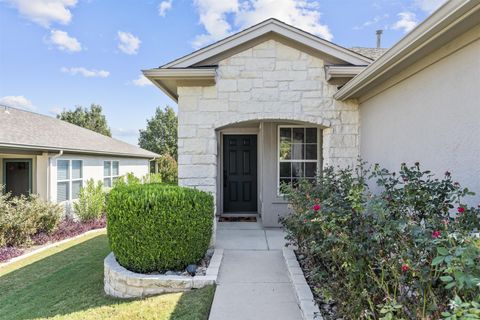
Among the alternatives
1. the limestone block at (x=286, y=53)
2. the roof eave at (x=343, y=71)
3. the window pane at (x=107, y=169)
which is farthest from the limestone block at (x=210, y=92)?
the window pane at (x=107, y=169)

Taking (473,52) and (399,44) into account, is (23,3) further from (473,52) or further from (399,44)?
(473,52)

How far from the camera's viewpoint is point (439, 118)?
126 inches

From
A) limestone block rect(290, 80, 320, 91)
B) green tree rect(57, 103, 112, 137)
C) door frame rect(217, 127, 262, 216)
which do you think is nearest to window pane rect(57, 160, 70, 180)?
door frame rect(217, 127, 262, 216)

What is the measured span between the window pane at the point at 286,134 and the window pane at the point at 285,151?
10cm

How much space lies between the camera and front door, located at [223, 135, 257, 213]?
8.91 metres

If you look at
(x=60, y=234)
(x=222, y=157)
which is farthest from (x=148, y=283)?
(x=60, y=234)

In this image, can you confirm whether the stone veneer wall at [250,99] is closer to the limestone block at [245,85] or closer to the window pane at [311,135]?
the limestone block at [245,85]

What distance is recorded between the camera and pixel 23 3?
976cm

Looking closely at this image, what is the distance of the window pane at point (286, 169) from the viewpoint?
7266 millimetres

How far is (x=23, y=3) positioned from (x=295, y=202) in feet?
38.3

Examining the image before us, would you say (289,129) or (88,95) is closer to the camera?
(289,129)

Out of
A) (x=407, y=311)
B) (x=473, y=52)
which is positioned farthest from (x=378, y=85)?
(x=407, y=311)

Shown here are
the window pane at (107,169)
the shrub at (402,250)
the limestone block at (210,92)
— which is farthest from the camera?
the window pane at (107,169)

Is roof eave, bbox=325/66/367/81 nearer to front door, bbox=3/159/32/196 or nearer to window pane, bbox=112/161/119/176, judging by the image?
front door, bbox=3/159/32/196
